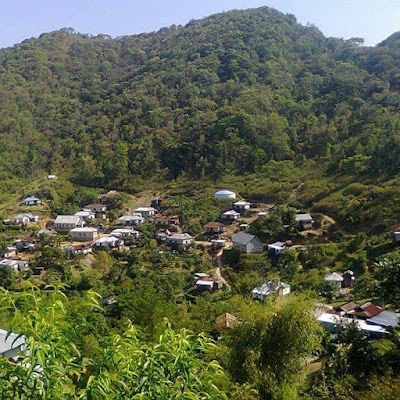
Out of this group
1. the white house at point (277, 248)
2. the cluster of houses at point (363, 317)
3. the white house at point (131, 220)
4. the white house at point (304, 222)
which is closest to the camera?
the cluster of houses at point (363, 317)

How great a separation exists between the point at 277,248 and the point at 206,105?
26.4 meters

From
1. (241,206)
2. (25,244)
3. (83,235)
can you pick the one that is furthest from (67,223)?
(241,206)

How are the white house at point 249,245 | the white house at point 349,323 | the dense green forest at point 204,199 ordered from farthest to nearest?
the white house at point 249,245
the white house at point 349,323
the dense green forest at point 204,199

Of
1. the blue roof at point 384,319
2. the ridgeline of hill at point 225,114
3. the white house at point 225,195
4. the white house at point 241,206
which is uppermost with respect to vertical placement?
A: the ridgeline of hill at point 225,114

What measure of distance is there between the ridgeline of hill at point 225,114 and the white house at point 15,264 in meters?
14.2

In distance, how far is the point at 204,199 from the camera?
3119 centimetres

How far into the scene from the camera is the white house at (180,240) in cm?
2564

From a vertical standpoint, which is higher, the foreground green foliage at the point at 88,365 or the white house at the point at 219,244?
the foreground green foliage at the point at 88,365

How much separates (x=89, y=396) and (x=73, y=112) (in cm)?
5255

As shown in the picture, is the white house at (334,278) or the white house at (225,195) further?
the white house at (225,195)

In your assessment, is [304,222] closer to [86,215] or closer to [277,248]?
[277,248]

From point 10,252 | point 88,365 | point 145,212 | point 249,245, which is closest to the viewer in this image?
point 88,365

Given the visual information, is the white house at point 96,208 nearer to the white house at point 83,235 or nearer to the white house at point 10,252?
the white house at point 83,235

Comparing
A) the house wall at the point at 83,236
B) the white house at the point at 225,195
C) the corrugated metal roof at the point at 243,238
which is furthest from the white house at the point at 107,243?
the white house at the point at 225,195
